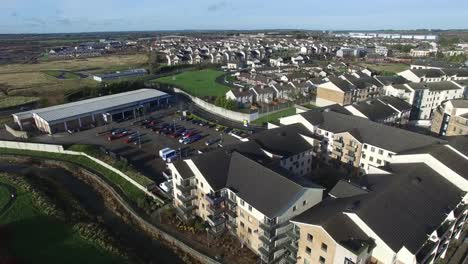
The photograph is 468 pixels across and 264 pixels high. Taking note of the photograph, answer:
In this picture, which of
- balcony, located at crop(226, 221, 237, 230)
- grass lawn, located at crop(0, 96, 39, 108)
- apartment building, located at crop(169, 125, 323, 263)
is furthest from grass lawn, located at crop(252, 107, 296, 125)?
grass lawn, located at crop(0, 96, 39, 108)

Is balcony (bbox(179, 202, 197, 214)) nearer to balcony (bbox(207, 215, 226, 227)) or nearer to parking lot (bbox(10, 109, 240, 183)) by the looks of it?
→ balcony (bbox(207, 215, 226, 227))

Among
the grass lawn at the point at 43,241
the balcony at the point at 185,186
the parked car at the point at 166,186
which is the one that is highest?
the balcony at the point at 185,186

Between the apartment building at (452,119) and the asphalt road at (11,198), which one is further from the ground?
the apartment building at (452,119)

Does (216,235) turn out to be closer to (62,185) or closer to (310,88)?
(62,185)

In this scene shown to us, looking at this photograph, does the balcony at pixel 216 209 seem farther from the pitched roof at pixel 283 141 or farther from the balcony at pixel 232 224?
the pitched roof at pixel 283 141

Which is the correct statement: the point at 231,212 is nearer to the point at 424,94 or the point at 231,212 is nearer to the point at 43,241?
the point at 43,241

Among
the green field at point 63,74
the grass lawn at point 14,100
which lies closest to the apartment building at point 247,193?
the grass lawn at point 14,100
